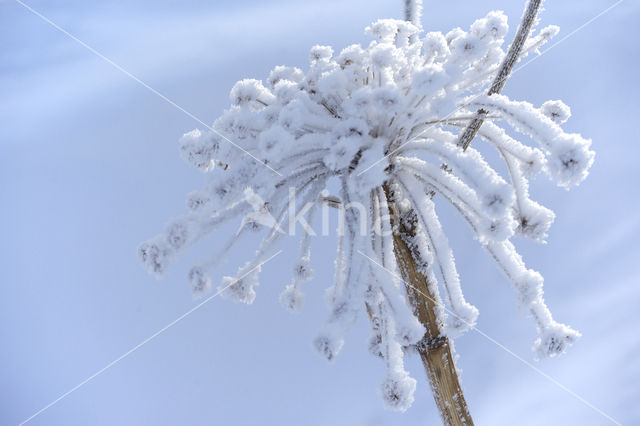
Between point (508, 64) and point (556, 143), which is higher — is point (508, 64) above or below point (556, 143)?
above

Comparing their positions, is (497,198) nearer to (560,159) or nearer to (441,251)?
(560,159)

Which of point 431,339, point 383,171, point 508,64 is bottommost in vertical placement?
point 431,339

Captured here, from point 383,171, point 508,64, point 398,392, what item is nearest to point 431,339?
point 398,392

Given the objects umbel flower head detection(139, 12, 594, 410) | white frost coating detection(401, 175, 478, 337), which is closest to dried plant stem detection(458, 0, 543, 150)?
umbel flower head detection(139, 12, 594, 410)

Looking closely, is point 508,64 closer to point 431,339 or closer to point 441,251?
point 441,251

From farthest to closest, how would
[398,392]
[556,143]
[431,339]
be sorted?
1. [431,339]
2. [398,392]
3. [556,143]

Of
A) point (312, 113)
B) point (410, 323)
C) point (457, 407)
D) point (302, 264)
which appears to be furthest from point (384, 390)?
point (312, 113)

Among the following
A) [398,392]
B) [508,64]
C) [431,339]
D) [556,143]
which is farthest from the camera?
[431,339]
